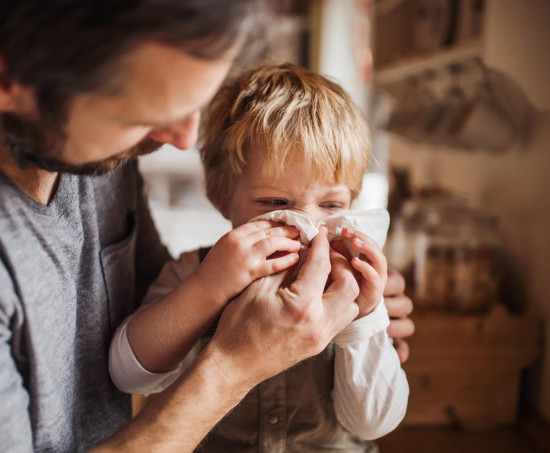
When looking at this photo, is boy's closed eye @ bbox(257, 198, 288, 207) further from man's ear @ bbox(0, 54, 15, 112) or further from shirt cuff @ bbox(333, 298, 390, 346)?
man's ear @ bbox(0, 54, 15, 112)

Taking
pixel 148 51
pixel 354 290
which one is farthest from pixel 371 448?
pixel 148 51

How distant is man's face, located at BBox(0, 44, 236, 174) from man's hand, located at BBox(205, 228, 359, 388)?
29cm

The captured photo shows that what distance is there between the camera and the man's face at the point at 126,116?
2.09 feet

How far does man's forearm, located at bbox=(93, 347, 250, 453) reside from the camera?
741 mm

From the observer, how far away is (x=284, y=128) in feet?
3.12

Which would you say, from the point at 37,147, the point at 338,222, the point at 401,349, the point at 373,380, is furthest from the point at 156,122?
the point at 401,349

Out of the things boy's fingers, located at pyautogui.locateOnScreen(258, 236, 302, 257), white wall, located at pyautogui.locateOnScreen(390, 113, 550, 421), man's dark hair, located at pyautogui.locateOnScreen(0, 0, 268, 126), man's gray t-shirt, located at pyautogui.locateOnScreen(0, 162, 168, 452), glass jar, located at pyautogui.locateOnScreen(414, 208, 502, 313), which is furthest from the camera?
glass jar, located at pyautogui.locateOnScreen(414, 208, 502, 313)

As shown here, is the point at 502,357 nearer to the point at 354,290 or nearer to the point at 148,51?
the point at 354,290

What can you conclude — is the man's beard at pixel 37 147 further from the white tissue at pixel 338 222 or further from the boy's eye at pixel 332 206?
the boy's eye at pixel 332 206

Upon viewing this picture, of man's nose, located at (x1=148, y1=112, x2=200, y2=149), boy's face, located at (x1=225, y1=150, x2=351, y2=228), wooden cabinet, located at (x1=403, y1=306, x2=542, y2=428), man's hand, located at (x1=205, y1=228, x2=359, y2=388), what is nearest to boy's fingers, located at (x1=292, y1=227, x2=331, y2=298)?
man's hand, located at (x1=205, y1=228, x2=359, y2=388)

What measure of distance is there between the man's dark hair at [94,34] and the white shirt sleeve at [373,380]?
55 centimetres

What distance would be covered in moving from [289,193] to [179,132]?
28 centimetres

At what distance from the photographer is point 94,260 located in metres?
0.96

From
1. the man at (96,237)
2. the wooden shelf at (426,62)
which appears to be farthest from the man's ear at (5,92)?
the wooden shelf at (426,62)
